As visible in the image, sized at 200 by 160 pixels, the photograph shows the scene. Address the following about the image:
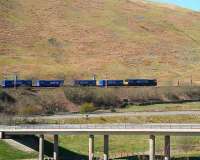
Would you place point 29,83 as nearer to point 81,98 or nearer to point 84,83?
point 81,98

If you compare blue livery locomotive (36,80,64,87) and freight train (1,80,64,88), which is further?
blue livery locomotive (36,80,64,87)

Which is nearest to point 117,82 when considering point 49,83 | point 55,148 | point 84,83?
point 84,83

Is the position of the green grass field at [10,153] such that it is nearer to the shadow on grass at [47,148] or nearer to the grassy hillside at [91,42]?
the shadow on grass at [47,148]

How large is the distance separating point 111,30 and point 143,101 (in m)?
54.4

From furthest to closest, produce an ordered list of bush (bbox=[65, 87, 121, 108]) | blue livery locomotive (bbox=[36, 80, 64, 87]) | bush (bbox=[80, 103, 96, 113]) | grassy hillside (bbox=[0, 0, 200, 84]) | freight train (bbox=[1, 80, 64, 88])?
grassy hillside (bbox=[0, 0, 200, 84]) < blue livery locomotive (bbox=[36, 80, 64, 87]) < bush (bbox=[65, 87, 121, 108]) < freight train (bbox=[1, 80, 64, 88]) < bush (bbox=[80, 103, 96, 113])

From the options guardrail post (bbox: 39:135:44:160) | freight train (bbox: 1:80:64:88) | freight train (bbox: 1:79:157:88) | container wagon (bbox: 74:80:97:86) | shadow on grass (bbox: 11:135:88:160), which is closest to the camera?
guardrail post (bbox: 39:135:44:160)

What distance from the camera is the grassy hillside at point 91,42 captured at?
156250 millimetres

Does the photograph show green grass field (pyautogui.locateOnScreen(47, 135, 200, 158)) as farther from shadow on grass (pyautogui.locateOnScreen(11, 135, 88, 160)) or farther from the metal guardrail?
the metal guardrail

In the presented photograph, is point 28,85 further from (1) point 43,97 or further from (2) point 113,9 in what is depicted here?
(2) point 113,9

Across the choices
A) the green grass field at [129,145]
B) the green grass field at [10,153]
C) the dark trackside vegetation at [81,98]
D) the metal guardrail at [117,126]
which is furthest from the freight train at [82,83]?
the green grass field at [10,153]

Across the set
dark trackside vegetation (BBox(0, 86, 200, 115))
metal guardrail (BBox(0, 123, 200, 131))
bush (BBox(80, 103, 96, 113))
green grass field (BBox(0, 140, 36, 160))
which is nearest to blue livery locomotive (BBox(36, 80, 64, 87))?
dark trackside vegetation (BBox(0, 86, 200, 115))

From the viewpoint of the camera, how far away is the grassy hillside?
15625 centimetres

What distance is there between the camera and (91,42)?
176 metres

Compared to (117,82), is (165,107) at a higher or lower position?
lower
